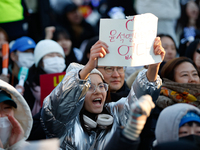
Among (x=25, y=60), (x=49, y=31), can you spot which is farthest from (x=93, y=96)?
(x=49, y=31)

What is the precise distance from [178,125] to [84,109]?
1.00m

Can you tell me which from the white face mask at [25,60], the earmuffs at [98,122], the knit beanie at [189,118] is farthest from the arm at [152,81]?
the white face mask at [25,60]

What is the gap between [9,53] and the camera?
4.45 meters

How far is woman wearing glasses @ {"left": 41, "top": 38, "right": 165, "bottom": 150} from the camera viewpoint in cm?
226

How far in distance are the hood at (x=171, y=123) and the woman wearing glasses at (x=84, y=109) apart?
0.42m

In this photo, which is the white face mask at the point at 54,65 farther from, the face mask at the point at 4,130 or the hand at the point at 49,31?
the face mask at the point at 4,130

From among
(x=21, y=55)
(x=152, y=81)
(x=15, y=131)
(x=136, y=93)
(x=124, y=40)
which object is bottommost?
(x=15, y=131)

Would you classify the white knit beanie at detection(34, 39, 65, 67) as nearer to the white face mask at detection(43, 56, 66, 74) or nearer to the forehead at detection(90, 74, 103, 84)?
the white face mask at detection(43, 56, 66, 74)

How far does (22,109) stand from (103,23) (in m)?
0.97

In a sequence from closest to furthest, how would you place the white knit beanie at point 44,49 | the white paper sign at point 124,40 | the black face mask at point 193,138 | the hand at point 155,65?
the black face mask at point 193,138 → the white paper sign at point 124,40 → the hand at point 155,65 → the white knit beanie at point 44,49

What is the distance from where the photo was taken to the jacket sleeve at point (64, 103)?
7.39 feet

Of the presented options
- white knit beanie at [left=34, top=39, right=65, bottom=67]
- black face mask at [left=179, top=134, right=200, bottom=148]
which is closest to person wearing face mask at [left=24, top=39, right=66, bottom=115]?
white knit beanie at [left=34, top=39, right=65, bottom=67]

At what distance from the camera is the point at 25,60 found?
4348mm

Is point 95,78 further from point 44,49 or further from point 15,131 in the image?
point 44,49
